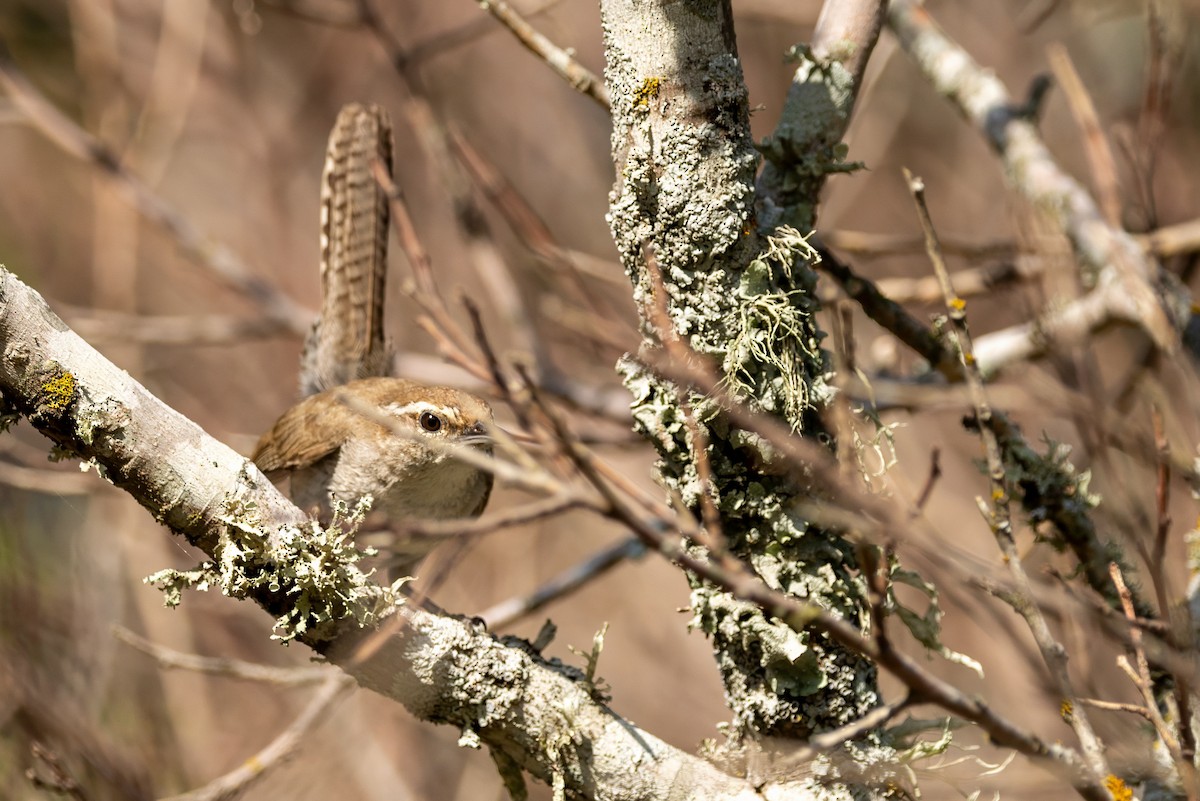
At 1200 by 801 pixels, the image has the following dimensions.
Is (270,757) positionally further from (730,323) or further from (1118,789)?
(1118,789)

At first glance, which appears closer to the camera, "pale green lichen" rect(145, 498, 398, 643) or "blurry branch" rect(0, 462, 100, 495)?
"pale green lichen" rect(145, 498, 398, 643)

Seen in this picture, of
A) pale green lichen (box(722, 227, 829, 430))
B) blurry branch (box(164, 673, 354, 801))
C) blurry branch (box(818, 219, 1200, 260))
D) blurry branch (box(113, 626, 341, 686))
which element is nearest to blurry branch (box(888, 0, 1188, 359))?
blurry branch (box(818, 219, 1200, 260))

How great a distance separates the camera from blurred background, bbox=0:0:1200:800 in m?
4.09

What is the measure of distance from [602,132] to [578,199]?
565 millimetres

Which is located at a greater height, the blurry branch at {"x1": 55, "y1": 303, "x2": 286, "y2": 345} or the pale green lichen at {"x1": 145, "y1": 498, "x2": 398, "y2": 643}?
the blurry branch at {"x1": 55, "y1": 303, "x2": 286, "y2": 345}

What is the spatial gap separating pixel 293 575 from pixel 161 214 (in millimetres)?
3272

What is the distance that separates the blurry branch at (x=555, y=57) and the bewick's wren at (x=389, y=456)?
1201mm

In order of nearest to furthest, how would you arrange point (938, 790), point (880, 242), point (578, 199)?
point (938, 790) < point (880, 242) < point (578, 199)

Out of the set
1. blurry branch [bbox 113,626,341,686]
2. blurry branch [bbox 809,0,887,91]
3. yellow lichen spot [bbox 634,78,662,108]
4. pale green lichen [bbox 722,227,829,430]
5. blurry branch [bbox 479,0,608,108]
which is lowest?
blurry branch [bbox 113,626,341,686]

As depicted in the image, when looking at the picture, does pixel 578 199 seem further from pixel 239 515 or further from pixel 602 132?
pixel 239 515

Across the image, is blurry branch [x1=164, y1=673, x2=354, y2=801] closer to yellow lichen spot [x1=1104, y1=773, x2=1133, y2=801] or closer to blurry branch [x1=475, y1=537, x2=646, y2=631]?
blurry branch [x1=475, y1=537, x2=646, y2=631]

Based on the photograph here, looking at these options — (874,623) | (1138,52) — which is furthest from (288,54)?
(874,623)

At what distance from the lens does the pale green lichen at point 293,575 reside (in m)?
1.89

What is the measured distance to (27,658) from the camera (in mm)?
3951
